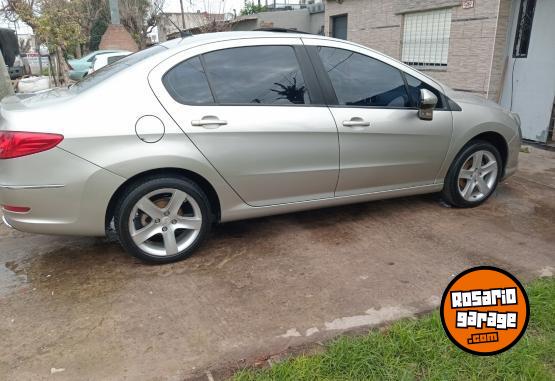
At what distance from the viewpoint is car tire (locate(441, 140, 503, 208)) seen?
4.32 meters

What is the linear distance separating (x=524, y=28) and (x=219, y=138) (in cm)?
580

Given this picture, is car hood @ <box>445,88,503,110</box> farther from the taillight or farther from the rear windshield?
the taillight

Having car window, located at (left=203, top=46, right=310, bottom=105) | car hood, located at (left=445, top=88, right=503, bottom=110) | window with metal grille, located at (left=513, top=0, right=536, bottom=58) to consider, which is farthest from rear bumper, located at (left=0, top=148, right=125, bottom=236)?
window with metal grille, located at (left=513, top=0, right=536, bottom=58)

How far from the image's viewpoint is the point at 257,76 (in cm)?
347

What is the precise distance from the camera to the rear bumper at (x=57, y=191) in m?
2.90

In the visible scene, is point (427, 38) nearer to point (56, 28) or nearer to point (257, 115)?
point (257, 115)

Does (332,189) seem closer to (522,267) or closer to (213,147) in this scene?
(213,147)

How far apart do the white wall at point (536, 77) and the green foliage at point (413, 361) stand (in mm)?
5226

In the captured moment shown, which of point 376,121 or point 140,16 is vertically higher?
point 140,16

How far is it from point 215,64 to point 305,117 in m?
0.77

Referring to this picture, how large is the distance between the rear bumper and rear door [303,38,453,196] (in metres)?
1.77

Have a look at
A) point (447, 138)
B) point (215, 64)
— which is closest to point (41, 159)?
point (215, 64)

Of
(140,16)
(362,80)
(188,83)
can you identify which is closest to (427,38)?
(362,80)

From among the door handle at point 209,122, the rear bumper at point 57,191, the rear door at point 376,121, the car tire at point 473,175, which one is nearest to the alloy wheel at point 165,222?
the rear bumper at point 57,191
